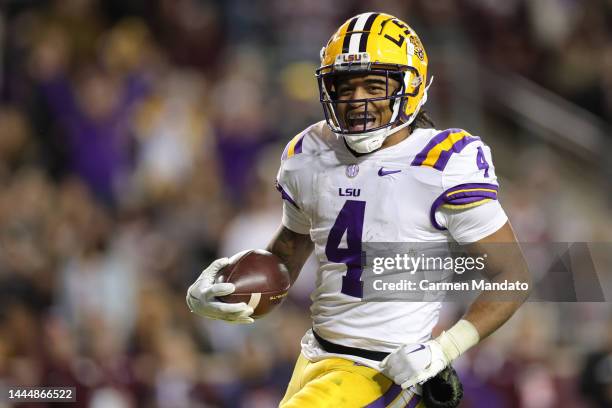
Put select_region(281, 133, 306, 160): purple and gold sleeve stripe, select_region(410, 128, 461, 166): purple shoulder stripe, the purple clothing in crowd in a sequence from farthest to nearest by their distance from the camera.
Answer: the purple clothing in crowd
select_region(281, 133, 306, 160): purple and gold sleeve stripe
select_region(410, 128, 461, 166): purple shoulder stripe

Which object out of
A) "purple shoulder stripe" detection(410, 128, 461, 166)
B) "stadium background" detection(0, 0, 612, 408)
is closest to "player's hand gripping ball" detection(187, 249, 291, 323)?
"purple shoulder stripe" detection(410, 128, 461, 166)

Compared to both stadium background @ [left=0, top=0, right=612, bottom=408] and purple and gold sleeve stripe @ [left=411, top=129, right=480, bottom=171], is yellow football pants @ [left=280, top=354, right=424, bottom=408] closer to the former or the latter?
purple and gold sleeve stripe @ [left=411, top=129, right=480, bottom=171]

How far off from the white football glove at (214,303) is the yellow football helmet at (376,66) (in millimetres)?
618

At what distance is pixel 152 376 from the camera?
6.36 m

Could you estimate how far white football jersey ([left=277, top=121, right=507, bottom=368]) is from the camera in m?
3.44

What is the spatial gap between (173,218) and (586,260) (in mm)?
3818

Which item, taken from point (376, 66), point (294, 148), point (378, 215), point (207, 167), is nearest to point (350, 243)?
point (378, 215)

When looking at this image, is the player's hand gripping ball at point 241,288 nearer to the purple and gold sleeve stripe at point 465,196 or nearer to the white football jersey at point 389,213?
the white football jersey at point 389,213

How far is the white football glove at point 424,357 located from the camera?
128 inches

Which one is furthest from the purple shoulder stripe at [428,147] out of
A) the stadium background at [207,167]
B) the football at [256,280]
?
the stadium background at [207,167]

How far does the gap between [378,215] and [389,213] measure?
4 cm

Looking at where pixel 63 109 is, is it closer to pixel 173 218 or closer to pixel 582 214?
pixel 173 218

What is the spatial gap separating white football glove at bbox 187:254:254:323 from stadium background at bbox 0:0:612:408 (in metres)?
2.59

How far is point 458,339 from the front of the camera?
132 inches
